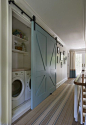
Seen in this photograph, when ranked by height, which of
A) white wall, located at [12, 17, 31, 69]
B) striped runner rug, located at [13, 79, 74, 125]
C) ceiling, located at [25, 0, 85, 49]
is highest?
ceiling, located at [25, 0, 85, 49]

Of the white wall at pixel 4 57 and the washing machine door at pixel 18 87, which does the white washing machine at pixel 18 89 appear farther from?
the white wall at pixel 4 57

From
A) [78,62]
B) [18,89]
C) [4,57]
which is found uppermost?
[4,57]

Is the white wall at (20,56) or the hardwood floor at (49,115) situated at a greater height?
the white wall at (20,56)

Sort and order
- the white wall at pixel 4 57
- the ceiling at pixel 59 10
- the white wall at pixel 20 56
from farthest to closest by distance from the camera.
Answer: the white wall at pixel 20 56, the ceiling at pixel 59 10, the white wall at pixel 4 57

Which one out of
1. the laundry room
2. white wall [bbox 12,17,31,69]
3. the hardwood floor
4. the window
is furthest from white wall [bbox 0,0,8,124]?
the window

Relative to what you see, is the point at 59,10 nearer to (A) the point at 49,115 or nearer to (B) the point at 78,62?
(A) the point at 49,115

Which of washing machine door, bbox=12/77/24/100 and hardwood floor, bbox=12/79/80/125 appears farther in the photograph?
washing machine door, bbox=12/77/24/100

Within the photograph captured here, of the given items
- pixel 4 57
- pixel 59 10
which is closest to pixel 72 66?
pixel 59 10

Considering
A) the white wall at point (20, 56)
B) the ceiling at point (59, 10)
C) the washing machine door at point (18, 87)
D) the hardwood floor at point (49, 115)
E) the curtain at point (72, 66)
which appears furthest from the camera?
the curtain at point (72, 66)

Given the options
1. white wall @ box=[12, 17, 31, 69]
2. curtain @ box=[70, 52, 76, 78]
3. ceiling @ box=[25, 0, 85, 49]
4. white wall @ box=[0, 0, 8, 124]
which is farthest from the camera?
curtain @ box=[70, 52, 76, 78]

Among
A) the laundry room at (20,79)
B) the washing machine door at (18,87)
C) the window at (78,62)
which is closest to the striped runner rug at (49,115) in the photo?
the laundry room at (20,79)

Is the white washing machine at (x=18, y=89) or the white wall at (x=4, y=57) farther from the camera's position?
the white washing machine at (x=18, y=89)

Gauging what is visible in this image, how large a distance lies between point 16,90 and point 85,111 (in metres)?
1.65

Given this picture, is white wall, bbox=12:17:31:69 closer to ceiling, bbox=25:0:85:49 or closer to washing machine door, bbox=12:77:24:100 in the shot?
washing machine door, bbox=12:77:24:100
